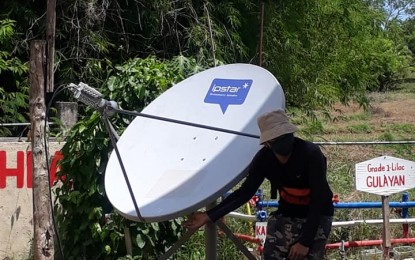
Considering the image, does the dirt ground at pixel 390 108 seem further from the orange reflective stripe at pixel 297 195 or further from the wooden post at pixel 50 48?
the orange reflective stripe at pixel 297 195

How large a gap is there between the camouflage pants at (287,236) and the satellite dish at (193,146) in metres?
0.44

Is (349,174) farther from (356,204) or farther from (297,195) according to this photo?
(297,195)

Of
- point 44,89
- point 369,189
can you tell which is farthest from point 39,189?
point 369,189

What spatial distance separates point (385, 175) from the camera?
257 inches

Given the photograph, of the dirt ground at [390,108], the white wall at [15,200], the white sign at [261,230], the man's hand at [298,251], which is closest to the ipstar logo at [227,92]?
the man's hand at [298,251]

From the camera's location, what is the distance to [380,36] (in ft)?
55.0

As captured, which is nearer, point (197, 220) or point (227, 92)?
point (197, 220)

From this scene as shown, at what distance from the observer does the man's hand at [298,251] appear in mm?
4152

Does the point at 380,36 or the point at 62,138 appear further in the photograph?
the point at 380,36

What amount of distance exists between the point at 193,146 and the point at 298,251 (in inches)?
45.6

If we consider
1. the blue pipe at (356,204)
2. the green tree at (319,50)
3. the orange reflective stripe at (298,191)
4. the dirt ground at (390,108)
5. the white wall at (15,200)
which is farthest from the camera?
the dirt ground at (390,108)

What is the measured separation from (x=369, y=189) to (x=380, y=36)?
1091 cm

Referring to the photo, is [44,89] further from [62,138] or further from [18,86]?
[18,86]

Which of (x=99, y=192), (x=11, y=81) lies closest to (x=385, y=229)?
(x=99, y=192)
